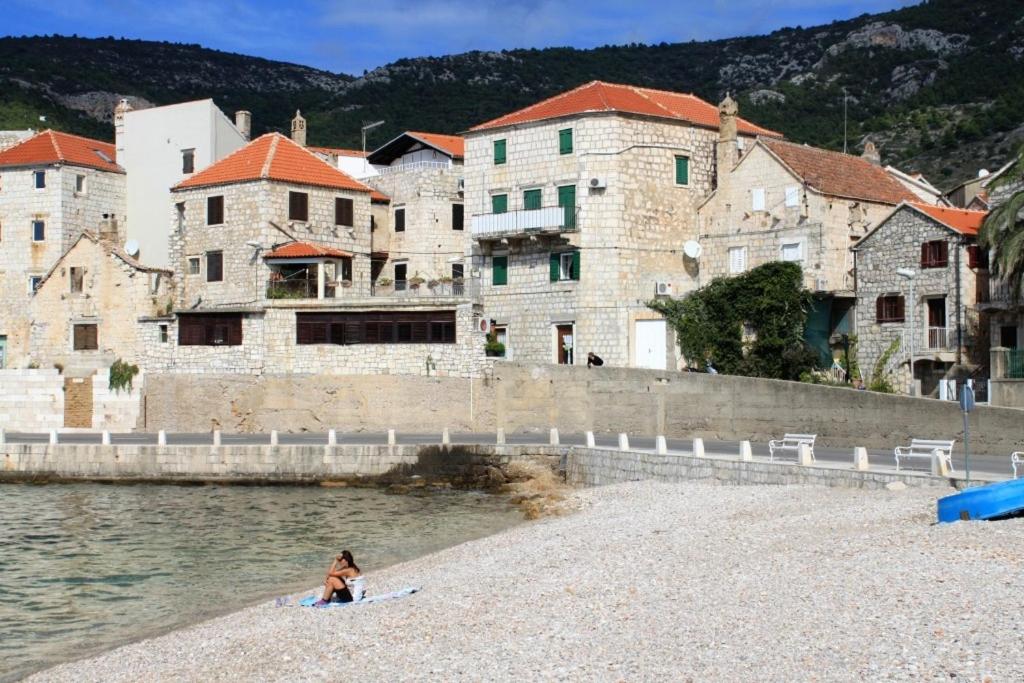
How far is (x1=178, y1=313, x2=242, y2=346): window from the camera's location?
164ft

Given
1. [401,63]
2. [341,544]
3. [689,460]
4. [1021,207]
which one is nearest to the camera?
[341,544]

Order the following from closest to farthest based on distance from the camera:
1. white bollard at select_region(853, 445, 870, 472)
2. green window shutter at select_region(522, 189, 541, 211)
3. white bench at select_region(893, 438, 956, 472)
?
white bench at select_region(893, 438, 956, 472) → white bollard at select_region(853, 445, 870, 472) → green window shutter at select_region(522, 189, 541, 211)

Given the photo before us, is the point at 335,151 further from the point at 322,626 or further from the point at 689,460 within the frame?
the point at 322,626

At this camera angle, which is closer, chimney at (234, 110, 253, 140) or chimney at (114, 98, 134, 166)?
chimney at (114, 98, 134, 166)

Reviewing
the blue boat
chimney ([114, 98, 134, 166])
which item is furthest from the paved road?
chimney ([114, 98, 134, 166])

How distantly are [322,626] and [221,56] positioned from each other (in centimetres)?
13035

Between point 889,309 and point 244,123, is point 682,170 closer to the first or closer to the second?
point 889,309

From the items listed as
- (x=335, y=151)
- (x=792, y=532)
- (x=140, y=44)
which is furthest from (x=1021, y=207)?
(x=140, y=44)

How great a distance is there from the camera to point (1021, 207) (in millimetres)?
38312

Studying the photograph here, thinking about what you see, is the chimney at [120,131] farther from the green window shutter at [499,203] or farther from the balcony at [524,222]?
the green window shutter at [499,203]

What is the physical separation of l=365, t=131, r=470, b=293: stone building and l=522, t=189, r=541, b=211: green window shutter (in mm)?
5419

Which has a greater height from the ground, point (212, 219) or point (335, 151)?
point (335, 151)

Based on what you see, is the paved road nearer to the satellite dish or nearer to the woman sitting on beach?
the satellite dish

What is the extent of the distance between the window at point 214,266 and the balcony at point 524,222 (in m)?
10.6
